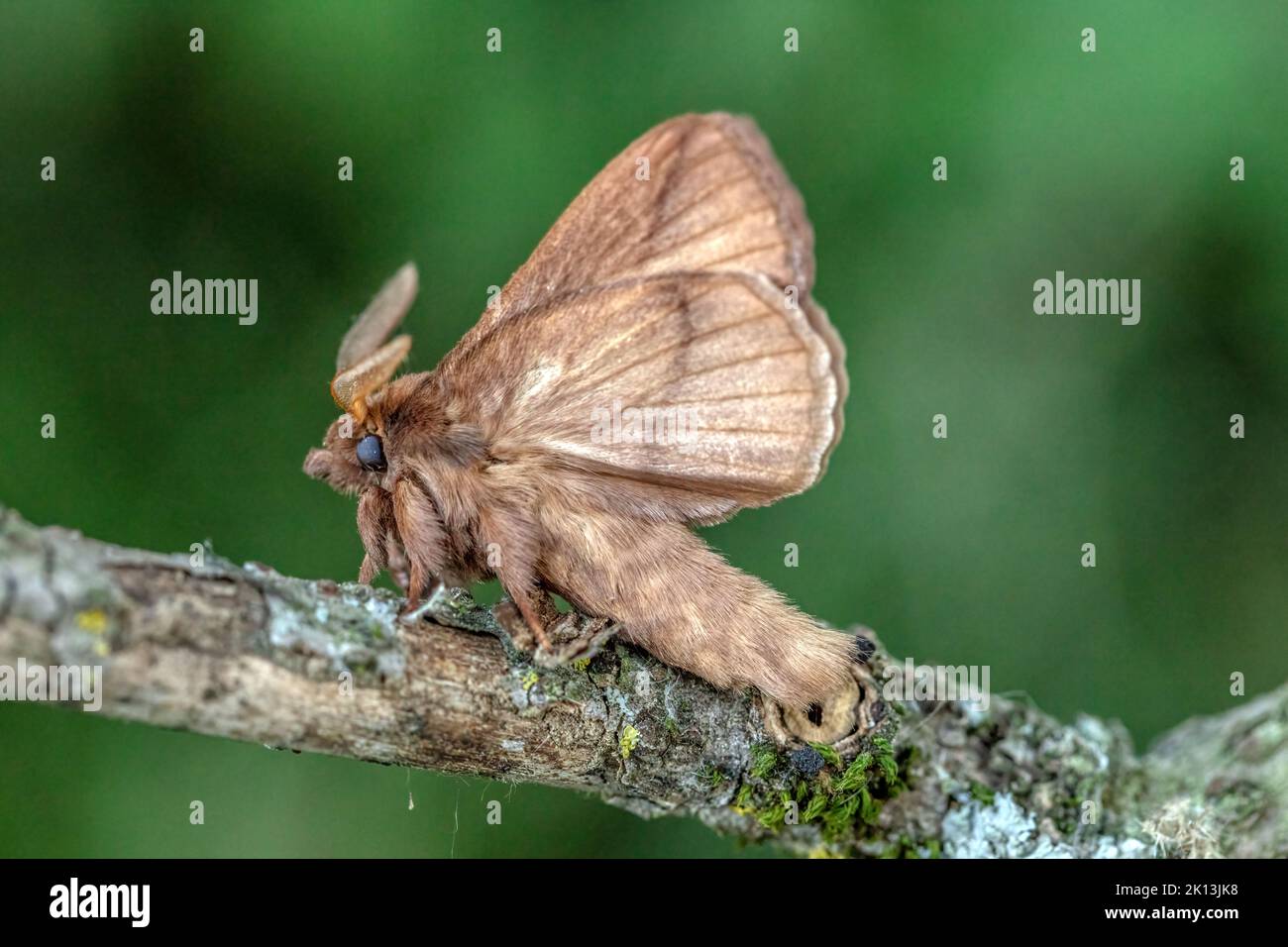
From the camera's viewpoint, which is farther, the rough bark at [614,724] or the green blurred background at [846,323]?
the green blurred background at [846,323]

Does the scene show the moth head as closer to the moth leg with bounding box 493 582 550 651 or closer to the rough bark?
the rough bark

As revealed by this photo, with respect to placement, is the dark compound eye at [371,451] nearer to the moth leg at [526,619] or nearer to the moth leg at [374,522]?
the moth leg at [374,522]

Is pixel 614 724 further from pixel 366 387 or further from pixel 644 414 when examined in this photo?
pixel 366 387

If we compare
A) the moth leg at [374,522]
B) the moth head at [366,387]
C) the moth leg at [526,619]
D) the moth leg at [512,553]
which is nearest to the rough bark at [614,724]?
the moth leg at [526,619]

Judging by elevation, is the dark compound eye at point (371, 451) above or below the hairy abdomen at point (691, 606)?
above

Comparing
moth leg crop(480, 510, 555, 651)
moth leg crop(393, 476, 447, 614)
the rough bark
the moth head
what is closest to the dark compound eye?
the moth head
